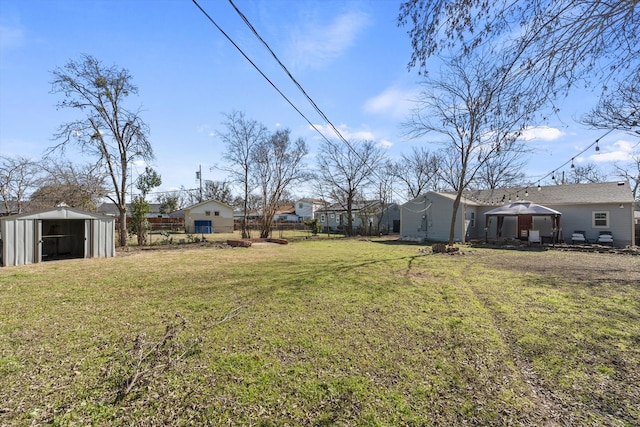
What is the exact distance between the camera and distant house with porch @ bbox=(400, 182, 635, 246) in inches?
647

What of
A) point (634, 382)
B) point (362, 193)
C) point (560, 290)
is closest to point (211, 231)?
point (362, 193)

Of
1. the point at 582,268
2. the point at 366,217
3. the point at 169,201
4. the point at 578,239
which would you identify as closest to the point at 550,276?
the point at 582,268

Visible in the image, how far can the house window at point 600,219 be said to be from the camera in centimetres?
1667

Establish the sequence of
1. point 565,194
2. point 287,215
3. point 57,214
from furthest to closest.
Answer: point 287,215
point 565,194
point 57,214

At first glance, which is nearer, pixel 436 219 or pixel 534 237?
pixel 534 237

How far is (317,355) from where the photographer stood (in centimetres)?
348

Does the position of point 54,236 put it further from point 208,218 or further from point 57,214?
point 208,218

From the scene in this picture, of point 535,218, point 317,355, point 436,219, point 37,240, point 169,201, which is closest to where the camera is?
point 317,355

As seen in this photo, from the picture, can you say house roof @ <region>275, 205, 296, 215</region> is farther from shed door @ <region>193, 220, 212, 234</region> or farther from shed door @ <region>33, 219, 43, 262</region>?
shed door @ <region>33, 219, 43, 262</region>

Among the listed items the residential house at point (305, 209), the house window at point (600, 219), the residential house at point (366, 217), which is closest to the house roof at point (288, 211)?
the residential house at point (305, 209)

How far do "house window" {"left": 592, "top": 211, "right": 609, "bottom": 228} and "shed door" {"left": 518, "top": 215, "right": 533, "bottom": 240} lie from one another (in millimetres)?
2972

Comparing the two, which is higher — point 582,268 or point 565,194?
point 565,194

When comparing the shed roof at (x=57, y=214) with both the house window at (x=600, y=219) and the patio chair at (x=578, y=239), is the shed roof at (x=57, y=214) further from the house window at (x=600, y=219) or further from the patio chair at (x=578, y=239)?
the house window at (x=600, y=219)

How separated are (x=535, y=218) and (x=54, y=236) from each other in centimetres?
2434
